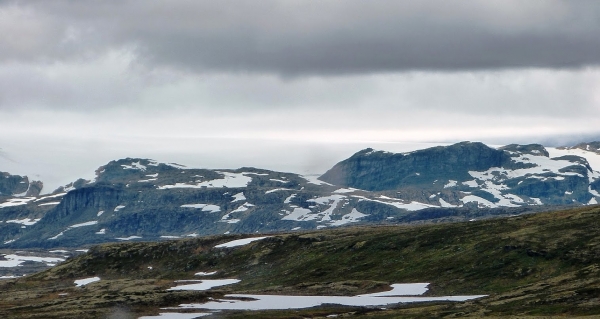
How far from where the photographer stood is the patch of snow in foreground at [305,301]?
163000mm

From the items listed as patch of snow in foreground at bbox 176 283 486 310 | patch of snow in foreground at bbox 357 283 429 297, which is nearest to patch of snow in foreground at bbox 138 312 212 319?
patch of snow in foreground at bbox 176 283 486 310

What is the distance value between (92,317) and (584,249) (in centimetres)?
10002

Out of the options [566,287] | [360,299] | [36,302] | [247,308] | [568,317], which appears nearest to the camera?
[568,317]

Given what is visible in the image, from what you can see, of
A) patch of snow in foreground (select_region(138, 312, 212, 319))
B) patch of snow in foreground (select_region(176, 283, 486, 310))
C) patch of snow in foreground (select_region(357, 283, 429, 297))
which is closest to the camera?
patch of snow in foreground (select_region(138, 312, 212, 319))

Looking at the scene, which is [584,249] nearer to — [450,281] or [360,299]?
[450,281]

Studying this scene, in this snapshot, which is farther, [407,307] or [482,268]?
[482,268]

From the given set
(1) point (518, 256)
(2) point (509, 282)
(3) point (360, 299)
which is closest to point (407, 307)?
(3) point (360, 299)

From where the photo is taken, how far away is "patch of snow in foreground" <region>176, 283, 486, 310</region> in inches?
6417

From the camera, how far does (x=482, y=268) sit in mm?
193125

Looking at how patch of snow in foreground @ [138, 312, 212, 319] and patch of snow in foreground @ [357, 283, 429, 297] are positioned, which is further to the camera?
patch of snow in foreground @ [357, 283, 429, 297]

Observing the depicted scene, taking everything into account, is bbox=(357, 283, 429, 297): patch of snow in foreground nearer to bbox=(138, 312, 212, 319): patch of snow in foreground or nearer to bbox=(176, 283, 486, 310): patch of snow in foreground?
bbox=(176, 283, 486, 310): patch of snow in foreground

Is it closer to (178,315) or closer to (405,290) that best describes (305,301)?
(405,290)

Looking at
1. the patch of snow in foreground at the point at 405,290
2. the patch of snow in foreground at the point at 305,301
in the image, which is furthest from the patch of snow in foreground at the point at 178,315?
the patch of snow in foreground at the point at 405,290

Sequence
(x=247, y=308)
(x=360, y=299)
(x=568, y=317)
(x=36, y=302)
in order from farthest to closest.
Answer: (x=36, y=302) → (x=360, y=299) → (x=247, y=308) → (x=568, y=317)
